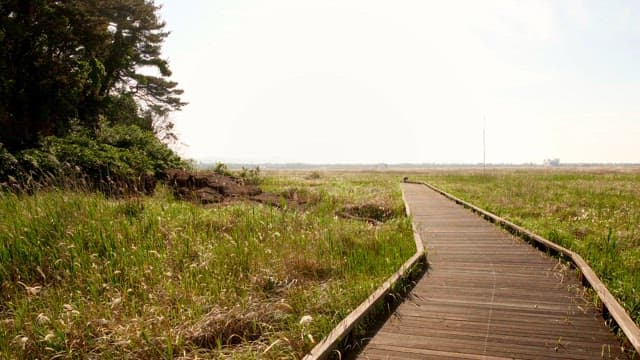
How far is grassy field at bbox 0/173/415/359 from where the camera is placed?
4.21 metres

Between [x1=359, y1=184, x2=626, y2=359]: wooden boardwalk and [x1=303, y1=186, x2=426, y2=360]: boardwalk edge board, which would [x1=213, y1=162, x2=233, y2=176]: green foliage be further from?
[x1=303, y1=186, x2=426, y2=360]: boardwalk edge board

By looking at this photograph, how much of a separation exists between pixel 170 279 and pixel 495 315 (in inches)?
177

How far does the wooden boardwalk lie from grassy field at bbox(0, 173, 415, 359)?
72 cm

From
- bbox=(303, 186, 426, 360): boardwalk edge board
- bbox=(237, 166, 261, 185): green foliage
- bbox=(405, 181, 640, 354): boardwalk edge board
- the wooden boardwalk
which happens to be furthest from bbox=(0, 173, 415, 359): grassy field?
bbox=(237, 166, 261, 185): green foliage

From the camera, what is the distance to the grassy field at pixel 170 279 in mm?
4215

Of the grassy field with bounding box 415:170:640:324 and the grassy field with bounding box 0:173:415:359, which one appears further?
the grassy field with bounding box 415:170:640:324

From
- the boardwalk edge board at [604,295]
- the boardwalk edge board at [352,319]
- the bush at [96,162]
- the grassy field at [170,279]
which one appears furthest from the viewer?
the bush at [96,162]

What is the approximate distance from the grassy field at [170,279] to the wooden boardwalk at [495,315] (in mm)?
724

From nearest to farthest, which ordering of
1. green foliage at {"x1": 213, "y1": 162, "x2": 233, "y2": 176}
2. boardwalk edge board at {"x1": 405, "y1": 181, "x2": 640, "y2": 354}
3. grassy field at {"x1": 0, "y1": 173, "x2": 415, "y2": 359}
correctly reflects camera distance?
1. boardwalk edge board at {"x1": 405, "y1": 181, "x2": 640, "y2": 354}
2. grassy field at {"x1": 0, "y1": 173, "x2": 415, "y2": 359}
3. green foliage at {"x1": 213, "y1": 162, "x2": 233, "y2": 176}

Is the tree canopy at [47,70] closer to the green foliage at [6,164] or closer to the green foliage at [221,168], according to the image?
the green foliage at [6,164]

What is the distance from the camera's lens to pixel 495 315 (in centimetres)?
475

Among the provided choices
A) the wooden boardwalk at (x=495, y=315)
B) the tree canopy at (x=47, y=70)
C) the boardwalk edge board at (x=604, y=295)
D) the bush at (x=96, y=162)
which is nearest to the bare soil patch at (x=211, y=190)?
the bush at (x=96, y=162)

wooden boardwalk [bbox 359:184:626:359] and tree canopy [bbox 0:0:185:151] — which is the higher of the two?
tree canopy [bbox 0:0:185:151]

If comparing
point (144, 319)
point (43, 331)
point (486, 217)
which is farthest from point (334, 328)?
point (486, 217)
